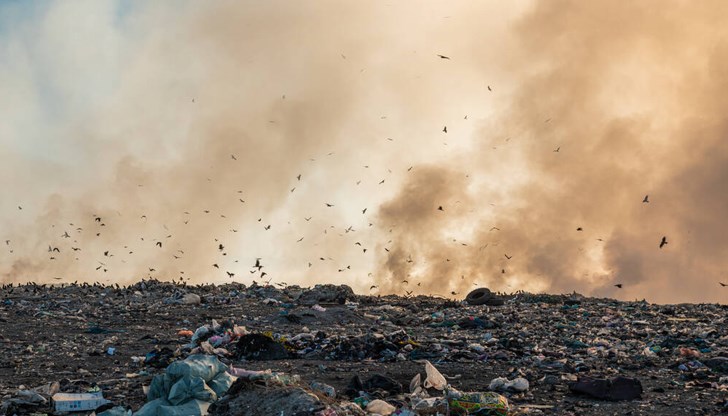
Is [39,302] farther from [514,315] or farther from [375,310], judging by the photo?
[514,315]

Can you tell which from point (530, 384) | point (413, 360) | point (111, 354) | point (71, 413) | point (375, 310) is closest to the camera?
point (71, 413)

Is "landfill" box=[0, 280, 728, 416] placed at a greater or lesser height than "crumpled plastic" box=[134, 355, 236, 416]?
greater

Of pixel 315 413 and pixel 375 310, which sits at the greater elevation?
pixel 375 310

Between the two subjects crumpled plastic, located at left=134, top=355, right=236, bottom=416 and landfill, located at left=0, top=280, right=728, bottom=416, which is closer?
crumpled plastic, located at left=134, top=355, right=236, bottom=416

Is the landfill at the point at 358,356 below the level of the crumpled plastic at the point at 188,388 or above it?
above

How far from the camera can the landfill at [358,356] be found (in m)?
6.04

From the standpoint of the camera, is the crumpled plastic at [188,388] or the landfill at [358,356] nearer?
the crumpled plastic at [188,388]

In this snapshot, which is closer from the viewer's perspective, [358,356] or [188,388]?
[188,388]

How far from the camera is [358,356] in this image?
28.9 feet

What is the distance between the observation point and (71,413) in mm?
6500

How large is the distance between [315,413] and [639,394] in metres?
3.79

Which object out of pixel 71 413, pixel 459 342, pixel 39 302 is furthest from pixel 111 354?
pixel 39 302

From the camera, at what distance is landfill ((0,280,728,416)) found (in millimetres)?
6039

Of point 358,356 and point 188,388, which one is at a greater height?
point 358,356
